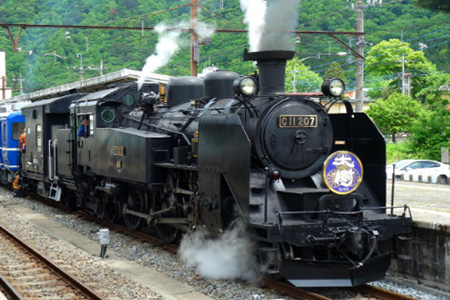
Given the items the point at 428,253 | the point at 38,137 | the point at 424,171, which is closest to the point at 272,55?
the point at 428,253

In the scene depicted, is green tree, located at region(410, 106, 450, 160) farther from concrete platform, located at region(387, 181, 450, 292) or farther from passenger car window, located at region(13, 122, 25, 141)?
concrete platform, located at region(387, 181, 450, 292)

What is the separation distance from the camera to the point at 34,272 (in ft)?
29.6

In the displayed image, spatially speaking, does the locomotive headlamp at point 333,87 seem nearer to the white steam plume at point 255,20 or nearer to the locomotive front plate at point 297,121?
the locomotive front plate at point 297,121

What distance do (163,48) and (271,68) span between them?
7855 mm

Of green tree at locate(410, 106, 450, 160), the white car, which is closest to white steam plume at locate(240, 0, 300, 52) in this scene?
the white car

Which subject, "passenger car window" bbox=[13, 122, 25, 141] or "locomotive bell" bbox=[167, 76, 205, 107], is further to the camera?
"passenger car window" bbox=[13, 122, 25, 141]

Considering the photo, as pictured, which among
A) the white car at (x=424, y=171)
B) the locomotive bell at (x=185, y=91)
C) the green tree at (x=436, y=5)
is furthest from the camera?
the white car at (x=424, y=171)

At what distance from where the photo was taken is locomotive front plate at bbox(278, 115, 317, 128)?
312 inches

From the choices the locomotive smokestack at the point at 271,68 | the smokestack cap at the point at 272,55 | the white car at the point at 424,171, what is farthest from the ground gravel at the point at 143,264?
the white car at the point at 424,171

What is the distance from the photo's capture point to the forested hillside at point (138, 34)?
29.3 metres

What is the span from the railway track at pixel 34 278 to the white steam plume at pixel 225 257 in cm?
179

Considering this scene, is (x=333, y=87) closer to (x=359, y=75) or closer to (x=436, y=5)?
(x=359, y=75)

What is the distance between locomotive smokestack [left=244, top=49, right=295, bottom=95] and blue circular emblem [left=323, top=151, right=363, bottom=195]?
127cm

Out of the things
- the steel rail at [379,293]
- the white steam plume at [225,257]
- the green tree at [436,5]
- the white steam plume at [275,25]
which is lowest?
the steel rail at [379,293]
